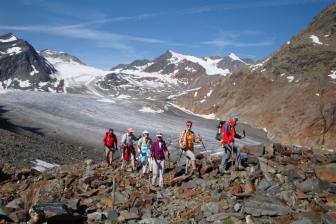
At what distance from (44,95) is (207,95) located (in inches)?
1569

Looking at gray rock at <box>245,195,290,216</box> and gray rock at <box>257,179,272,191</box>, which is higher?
gray rock at <box>257,179,272,191</box>

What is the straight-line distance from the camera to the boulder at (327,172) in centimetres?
1440

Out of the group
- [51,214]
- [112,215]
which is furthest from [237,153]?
[51,214]

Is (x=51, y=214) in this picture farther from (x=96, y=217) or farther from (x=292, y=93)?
(x=292, y=93)

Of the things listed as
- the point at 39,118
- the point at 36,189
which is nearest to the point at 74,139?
the point at 39,118

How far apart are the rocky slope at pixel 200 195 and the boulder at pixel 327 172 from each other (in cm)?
3

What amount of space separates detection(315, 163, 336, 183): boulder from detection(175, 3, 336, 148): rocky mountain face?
144 feet

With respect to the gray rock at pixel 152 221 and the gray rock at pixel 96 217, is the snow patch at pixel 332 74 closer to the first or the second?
the gray rock at pixel 152 221

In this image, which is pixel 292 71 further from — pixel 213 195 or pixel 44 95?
pixel 213 195

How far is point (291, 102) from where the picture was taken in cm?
7275

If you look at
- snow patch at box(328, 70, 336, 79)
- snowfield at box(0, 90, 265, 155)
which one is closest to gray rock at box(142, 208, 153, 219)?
snowfield at box(0, 90, 265, 155)

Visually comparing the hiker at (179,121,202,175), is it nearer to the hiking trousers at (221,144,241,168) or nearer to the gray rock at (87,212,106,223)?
the hiking trousers at (221,144,241,168)

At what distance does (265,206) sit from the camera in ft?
42.0

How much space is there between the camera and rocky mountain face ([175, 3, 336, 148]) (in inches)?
2441
